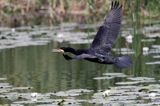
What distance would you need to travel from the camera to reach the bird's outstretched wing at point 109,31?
8.59m

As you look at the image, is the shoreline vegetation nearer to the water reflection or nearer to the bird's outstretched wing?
the water reflection

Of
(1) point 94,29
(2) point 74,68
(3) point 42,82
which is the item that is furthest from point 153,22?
(3) point 42,82

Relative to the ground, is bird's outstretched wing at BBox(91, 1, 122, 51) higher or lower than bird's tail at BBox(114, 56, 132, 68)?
higher

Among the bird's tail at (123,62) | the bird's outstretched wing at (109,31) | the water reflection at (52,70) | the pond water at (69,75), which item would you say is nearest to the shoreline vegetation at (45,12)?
the pond water at (69,75)

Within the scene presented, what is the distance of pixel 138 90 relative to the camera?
27.1 ft

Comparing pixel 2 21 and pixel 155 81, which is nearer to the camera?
pixel 155 81

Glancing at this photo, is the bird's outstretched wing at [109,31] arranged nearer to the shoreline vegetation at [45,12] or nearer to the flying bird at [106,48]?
the flying bird at [106,48]

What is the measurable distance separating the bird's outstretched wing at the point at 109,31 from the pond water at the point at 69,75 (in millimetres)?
555

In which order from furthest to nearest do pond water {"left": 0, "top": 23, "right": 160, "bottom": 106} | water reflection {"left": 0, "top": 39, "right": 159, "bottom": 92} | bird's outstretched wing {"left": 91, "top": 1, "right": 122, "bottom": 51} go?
water reflection {"left": 0, "top": 39, "right": 159, "bottom": 92}, bird's outstretched wing {"left": 91, "top": 1, "right": 122, "bottom": 51}, pond water {"left": 0, "top": 23, "right": 160, "bottom": 106}

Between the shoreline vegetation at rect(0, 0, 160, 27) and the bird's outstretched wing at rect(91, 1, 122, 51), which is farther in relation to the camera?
the shoreline vegetation at rect(0, 0, 160, 27)

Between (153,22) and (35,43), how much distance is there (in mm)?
4107

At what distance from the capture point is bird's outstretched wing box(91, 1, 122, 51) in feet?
28.2

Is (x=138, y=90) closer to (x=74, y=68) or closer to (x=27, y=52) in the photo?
(x=74, y=68)

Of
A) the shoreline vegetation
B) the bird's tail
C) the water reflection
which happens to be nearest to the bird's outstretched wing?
the bird's tail
